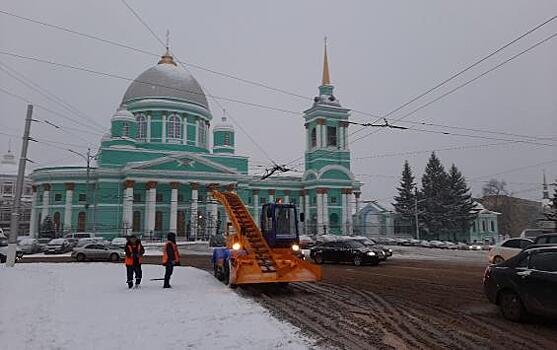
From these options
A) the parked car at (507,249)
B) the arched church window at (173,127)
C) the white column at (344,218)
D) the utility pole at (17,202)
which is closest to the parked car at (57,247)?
the utility pole at (17,202)

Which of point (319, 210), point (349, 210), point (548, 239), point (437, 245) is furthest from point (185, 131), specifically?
point (548, 239)

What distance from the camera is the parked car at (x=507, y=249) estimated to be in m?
17.0

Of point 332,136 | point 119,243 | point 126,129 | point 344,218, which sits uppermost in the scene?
point 332,136

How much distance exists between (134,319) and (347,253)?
15924mm

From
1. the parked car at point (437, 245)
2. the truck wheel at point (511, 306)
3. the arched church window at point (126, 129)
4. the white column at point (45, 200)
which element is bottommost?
the parked car at point (437, 245)

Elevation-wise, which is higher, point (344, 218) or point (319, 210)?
point (319, 210)

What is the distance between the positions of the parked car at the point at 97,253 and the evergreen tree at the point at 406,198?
160 ft

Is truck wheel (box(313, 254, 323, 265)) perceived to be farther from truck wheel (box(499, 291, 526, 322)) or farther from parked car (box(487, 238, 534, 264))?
truck wheel (box(499, 291, 526, 322))

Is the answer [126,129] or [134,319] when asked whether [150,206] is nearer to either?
[126,129]

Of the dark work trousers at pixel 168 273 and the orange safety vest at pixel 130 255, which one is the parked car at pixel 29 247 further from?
the dark work trousers at pixel 168 273

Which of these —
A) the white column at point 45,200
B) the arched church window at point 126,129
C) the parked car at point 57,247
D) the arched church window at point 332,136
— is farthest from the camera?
the arched church window at point 332,136

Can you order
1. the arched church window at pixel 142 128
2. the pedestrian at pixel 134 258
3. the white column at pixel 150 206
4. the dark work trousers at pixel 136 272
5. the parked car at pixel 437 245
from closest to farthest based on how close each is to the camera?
the dark work trousers at pixel 136 272 → the pedestrian at pixel 134 258 → the parked car at pixel 437 245 → the white column at pixel 150 206 → the arched church window at pixel 142 128

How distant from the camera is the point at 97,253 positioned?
92.5 feet

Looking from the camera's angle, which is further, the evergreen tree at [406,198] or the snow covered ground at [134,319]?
the evergreen tree at [406,198]
